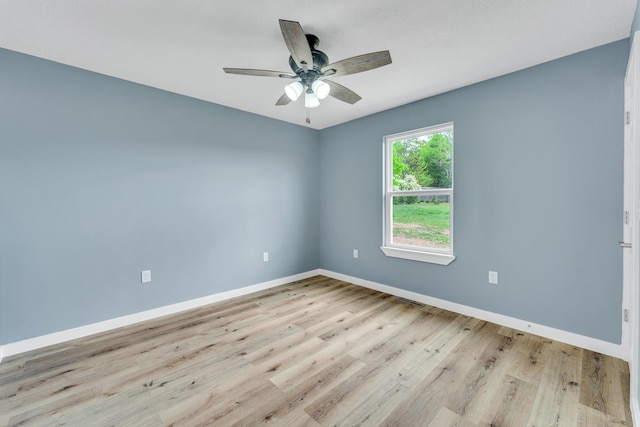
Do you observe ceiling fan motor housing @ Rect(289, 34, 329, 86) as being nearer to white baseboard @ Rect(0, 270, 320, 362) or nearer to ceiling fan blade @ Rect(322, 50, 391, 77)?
ceiling fan blade @ Rect(322, 50, 391, 77)

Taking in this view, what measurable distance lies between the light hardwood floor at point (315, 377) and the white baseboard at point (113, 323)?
0.09m

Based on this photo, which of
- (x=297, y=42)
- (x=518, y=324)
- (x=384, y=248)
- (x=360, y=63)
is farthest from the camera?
(x=384, y=248)

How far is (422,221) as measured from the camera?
10.7ft

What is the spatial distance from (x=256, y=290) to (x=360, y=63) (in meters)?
3.02

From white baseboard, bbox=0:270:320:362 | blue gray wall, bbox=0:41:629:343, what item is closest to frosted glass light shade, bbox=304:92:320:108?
blue gray wall, bbox=0:41:629:343

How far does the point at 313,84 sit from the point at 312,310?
230cm

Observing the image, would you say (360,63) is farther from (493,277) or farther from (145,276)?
(145,276)

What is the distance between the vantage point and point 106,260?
2.54 metres

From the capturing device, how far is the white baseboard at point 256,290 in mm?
2125

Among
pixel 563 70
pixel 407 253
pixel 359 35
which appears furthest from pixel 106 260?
pixel 563 70

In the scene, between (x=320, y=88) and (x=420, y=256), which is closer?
(x=320, y=88)

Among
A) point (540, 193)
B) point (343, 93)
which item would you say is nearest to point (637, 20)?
point (540, 193)

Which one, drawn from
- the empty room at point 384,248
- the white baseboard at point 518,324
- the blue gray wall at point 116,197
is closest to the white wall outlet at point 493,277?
the empty room at point 384,248

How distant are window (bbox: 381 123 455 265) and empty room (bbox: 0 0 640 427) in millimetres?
29
